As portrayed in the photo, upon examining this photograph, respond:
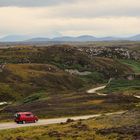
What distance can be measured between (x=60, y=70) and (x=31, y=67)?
41.4 feet

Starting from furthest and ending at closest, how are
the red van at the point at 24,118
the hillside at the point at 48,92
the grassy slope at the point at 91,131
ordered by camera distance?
the hillside at the point at 48,92 < the red van at the point at 24,118 < the grassy slope at the point at 91,131

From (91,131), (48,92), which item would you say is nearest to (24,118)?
(91,131)

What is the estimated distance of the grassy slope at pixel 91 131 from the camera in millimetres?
51562

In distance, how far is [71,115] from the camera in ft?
275

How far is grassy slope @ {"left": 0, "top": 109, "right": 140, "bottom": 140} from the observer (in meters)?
51.6

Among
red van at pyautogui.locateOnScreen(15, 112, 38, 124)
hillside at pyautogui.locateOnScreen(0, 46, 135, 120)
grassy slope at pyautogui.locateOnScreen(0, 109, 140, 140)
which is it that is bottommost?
hillside at pyautogui.locateOnScreen(0, 46, 135, 120)

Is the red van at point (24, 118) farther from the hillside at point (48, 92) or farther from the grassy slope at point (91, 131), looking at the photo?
the grassy slope at point (91, 131)

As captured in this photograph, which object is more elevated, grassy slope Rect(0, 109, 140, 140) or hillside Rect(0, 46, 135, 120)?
grassy slope Rect(0, 109, 140, 140)

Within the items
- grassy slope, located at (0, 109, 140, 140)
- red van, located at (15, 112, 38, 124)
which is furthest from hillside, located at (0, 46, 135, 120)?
grassy slope, located at (0, 109, 140, 140)

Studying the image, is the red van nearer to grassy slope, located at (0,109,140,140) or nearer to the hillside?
the hillside

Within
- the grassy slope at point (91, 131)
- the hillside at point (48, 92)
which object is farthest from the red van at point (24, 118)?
the grassy slope at point (91, 131)

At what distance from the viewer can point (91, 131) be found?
5528 cm

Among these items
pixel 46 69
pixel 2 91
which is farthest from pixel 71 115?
pixel 46 69

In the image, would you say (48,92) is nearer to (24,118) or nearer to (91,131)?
(24,118)
